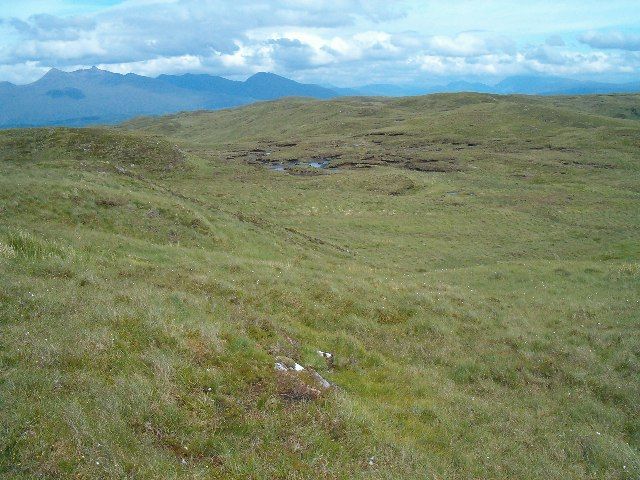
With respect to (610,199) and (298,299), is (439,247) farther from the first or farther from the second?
(610,199)

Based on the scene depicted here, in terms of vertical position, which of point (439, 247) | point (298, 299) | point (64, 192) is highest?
point (64, 192)

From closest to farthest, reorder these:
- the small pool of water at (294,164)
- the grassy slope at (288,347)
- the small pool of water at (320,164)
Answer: the grassy slope at (288,347), the small pool of water at (294,164), the small pool of water at (320,164)

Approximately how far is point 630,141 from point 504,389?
368ft

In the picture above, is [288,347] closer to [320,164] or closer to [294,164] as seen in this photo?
[294,164]

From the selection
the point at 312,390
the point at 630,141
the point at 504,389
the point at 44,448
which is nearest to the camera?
the point at 44,448

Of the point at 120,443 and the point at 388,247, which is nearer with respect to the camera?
the point at 120,443

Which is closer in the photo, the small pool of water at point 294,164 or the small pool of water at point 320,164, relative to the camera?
the small pool of water at point 294,164

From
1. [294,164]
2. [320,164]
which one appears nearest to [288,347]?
[294,164]

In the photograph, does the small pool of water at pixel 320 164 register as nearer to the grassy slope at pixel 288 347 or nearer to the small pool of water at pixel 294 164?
the small pool of water at pixel 294 164

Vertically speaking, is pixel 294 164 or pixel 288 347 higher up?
pixel 294 164

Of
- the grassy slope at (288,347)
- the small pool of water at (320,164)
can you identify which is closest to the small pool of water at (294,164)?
the small pool of water at (320,164)

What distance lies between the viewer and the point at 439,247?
44.8 m

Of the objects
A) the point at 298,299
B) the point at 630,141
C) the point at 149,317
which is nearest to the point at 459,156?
the point at 630,141

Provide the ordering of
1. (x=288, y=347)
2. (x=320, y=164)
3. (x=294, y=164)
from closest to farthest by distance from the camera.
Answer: (x=288, y=347) → (x=294, y=164) → (x=320, y=164)
